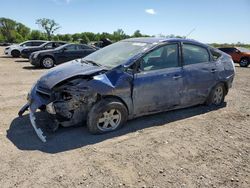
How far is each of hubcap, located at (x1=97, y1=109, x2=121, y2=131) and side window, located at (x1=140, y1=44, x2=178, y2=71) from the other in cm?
97

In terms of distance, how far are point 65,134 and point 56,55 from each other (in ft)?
34.9

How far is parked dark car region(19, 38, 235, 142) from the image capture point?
4.40 metres

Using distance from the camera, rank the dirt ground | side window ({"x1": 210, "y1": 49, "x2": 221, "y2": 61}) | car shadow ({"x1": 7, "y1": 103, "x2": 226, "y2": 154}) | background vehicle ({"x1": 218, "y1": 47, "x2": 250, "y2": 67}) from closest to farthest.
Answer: the dirt ground < car shadow ({"x1": 7, "y1": 103, "x2": 226, "y2": 154}) < side window ({"x1": 210, "y1": 49, "x2": 221, "y2": 61}) < background vehicle ({"x1": 218, "y1": 47, "x2": 250, "y2": 67})

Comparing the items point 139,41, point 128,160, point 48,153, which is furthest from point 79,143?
point 139,41

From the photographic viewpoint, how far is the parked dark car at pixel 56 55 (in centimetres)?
1408

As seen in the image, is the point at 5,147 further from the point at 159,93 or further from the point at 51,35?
the point at 51,35

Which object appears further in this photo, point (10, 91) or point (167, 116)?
point (10, 91)

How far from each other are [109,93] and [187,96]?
196cm

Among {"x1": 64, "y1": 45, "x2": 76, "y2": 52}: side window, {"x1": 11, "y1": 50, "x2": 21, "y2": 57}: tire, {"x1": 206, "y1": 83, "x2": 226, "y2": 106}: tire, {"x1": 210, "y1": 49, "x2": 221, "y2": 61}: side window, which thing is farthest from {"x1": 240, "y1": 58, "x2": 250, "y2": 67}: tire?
{"x1": 11, "y1": 50, "x2": 21, "y2": 57}: tire

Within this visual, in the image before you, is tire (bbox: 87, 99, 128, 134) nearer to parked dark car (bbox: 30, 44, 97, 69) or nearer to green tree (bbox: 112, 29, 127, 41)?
parked dark car (bbox: 30, 44, 97, 69)

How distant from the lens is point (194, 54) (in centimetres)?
582

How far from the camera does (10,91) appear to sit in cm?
760

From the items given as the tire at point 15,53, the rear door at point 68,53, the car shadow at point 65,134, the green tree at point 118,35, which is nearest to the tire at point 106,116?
the car shadow at point 65,134

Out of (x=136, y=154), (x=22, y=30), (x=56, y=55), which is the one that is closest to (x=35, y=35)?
(x=22, y=30)
